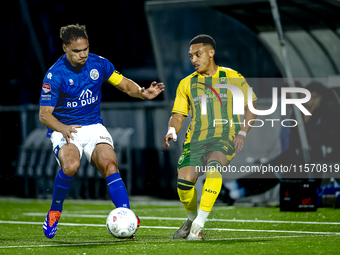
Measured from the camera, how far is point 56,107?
6.41 meters

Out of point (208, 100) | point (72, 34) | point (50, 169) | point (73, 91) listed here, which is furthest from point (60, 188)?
point (50, 169)

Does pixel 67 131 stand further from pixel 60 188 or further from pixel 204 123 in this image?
pixel 204 123

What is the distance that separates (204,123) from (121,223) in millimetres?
1306

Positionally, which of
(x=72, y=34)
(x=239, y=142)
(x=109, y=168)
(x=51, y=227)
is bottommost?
(x=51, y=227)

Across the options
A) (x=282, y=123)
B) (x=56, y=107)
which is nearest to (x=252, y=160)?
(x=282, y=123)

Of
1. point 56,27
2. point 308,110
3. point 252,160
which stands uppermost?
point 56,27

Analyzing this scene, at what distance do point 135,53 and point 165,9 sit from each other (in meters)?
4.30

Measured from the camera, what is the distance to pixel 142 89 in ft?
21.5

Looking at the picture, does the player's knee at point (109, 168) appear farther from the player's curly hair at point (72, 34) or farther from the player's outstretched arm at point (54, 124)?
the player's curly hair at point (72, 34)

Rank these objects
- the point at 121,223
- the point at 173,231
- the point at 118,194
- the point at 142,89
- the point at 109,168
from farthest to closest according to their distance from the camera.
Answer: the point at 173,231
the point at 142,89
the point at 109,168
the point at 118,194
the point at 121,223

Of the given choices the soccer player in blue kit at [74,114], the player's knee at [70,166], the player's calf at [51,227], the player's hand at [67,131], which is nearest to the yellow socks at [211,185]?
the soccer player in blue kit at [74,114]

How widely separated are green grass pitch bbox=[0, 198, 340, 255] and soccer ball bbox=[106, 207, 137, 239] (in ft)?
0.31

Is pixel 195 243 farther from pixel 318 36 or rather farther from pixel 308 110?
pixel 318 36

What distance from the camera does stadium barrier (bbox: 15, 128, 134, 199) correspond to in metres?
12.1
